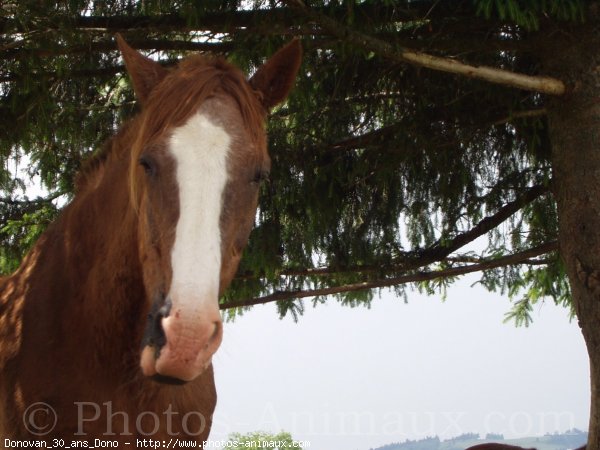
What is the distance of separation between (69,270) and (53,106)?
7.31 ft

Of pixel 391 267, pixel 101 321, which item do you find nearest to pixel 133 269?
pixel 101 321

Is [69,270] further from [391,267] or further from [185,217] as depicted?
[391,267]

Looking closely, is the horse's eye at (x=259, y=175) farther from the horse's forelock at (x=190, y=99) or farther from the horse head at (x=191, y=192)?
the horse's forelock at (x=190, y=99)

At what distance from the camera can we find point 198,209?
2.57 m

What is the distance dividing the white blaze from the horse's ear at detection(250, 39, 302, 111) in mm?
619

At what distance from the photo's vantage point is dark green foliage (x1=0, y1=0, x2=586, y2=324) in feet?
15.0

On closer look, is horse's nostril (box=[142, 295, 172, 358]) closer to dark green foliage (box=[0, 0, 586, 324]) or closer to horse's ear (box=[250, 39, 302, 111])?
horse's ear (box=[250, 39, 302, 111])

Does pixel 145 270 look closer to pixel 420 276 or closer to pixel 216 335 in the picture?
pixel 216 335

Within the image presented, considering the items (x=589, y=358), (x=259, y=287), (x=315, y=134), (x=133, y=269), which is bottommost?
(x=589, y=358)

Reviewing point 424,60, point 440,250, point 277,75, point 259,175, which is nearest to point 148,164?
point 259,175

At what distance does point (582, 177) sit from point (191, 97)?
2.81 meters

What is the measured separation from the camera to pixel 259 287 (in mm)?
6914
